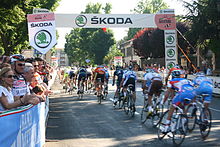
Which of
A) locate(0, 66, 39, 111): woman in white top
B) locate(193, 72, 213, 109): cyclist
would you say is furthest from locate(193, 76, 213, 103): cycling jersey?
locate(0, 66, 39, 111): woman in white top

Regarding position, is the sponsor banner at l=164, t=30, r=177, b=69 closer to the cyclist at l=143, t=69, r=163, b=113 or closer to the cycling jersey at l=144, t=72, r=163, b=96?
the cyclist at l=143, t=69, r=163, b=113

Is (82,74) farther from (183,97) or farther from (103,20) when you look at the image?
(183,97)

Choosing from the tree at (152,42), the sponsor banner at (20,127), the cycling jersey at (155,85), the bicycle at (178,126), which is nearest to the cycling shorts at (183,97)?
the bicycle at (178,126)

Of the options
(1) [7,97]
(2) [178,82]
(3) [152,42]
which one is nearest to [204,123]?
(2) [178,82]

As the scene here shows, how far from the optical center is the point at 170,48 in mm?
22625

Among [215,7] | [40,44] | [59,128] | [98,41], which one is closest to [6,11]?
[40,44]

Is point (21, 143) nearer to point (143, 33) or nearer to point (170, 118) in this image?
point (170, 118)

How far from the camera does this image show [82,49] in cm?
9094

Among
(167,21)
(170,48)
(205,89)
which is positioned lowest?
(205,89)

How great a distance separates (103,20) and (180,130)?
50.2 feet

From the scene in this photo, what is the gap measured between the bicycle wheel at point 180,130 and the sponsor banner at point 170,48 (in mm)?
14918

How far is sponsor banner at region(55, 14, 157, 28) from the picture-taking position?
2200 cm

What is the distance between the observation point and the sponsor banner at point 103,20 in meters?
22.0

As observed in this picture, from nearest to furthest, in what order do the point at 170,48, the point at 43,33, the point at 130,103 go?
the point at 43,33 → the point at 130,103 → the point at 170,48
